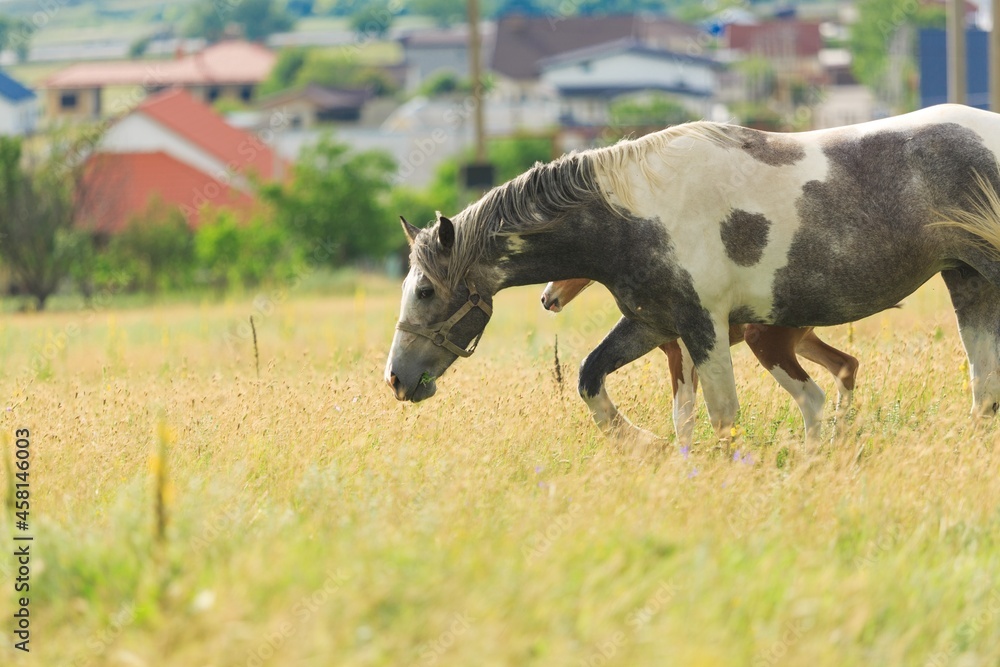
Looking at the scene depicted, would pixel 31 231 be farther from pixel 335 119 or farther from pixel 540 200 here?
pixel 335 119

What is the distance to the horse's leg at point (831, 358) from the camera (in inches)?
293

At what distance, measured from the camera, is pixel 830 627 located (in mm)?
4102

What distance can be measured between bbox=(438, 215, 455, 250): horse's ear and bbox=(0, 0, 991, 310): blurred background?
6408 millimetres

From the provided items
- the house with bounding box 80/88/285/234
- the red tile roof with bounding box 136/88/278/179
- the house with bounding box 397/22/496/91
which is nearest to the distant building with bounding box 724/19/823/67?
the house with bounding box 397/22/496/91

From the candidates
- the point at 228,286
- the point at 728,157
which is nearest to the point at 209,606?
the point at 728,157

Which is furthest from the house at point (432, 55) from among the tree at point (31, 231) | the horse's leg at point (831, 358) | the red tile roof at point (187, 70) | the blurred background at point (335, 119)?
the horse's leg at point (831, 358)

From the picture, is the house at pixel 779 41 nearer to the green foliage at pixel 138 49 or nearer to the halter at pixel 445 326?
the green foliage at pixel 138 49

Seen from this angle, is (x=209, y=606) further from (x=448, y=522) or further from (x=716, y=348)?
(x=716, y=348)

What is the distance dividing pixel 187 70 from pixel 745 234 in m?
143

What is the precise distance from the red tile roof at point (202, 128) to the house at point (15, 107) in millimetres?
12105

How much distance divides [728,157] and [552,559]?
294cm

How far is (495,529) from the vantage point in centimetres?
492

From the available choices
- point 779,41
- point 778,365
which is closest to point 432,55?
point 779,41

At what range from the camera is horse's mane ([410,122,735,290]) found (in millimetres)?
6625
